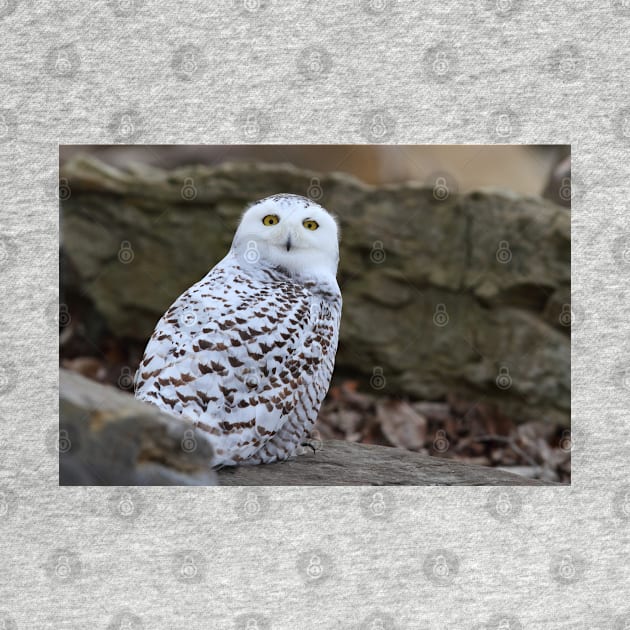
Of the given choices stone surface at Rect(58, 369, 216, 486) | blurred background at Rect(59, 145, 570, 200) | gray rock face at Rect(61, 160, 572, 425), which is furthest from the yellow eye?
gray rock face at Rect(61, 160, 572, 425)

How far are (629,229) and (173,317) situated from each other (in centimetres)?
116

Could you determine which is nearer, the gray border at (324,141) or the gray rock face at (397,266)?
the gray border at (324,141)

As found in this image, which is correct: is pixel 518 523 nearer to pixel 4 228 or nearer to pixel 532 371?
pixel 532 371

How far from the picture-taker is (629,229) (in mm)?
2092

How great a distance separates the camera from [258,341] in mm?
1839

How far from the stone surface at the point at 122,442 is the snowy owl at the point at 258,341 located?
0.07 metres

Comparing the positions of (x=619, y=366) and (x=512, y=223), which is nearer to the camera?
(x=619, y=366)

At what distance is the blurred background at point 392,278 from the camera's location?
9.80 ft

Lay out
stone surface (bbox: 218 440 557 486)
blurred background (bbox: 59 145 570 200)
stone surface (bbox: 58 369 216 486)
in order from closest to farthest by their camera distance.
Answer: stone surface (bbox: 58 369 216 486) → stone surface (bbox: 218 440 557 486) → blurred background (bbox: 59 145 570 200)

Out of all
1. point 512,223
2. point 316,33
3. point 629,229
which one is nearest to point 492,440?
point 512,223

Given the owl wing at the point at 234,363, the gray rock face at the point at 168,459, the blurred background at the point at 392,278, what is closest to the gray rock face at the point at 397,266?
the blurred background at the point at 392,278

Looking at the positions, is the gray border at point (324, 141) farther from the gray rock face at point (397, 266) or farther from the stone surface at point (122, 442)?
the gray rock face at point (397, 266)

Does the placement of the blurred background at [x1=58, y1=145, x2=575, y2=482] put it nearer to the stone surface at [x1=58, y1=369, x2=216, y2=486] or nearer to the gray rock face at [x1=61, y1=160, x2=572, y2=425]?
the gray rock face at [x1=61, y1=160, x2=572, y2=425]

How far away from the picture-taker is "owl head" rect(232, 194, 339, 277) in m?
1.97
